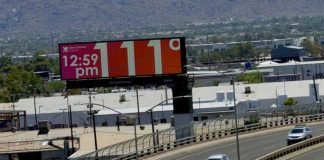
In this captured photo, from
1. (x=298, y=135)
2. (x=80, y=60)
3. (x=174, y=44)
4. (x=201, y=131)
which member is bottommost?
(x=298, y=135)

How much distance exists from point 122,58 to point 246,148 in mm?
13465

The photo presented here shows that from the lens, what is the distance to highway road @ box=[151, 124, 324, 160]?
3091 inches

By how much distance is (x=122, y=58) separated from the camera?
91.2 meters

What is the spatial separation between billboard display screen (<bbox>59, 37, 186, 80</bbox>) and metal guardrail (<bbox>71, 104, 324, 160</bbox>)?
496 centimetres

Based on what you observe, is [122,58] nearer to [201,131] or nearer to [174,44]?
[174,44]

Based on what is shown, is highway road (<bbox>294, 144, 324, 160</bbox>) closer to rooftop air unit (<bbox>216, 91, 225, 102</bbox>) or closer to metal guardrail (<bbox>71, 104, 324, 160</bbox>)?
metal guardrail (<bbox>71, 104, 324, 160</bbox>)

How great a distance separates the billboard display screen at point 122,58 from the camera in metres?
90.2

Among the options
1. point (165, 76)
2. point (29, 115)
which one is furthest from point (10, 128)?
point (165, 76)

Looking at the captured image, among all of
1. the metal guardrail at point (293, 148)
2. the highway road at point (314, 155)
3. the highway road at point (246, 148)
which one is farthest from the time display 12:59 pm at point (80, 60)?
the highway road at point (314, 155)

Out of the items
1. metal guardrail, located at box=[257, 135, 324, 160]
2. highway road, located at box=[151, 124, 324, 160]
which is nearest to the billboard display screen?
highway road, located at box=[151, 124, 324, 160]

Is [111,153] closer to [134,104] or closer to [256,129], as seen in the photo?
[256,129]

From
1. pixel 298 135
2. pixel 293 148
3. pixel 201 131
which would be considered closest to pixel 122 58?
pixel 201 131

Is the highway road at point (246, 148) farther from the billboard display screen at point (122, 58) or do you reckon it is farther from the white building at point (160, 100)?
the white building at point (160, 100)

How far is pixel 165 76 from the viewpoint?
90.4 m
